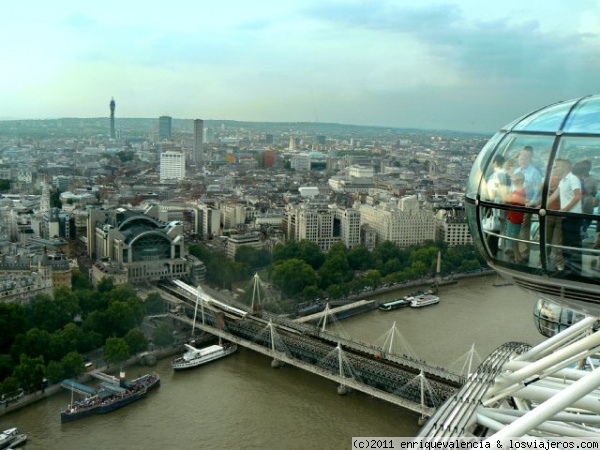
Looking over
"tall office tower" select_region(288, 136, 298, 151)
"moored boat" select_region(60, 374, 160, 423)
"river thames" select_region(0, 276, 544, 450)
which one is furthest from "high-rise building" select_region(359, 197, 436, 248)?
"tall office tower" select_region(288, 136, 298, 151)

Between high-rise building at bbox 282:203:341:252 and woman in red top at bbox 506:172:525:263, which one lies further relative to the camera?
high-rise building at bbox 282:203:341:252

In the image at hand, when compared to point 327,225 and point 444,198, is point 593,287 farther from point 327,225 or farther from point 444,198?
point 444,198

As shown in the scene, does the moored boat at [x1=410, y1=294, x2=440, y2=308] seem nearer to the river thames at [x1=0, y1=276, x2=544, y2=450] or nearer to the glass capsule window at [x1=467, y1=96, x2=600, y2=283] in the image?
the river thames at [x1=0, y1=276, x2=544, y2=450]

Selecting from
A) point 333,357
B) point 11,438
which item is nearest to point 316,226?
point 333,357

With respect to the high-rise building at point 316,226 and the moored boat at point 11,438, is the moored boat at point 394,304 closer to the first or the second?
the high-rise building at point 316,226

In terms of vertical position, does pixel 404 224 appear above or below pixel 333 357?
above

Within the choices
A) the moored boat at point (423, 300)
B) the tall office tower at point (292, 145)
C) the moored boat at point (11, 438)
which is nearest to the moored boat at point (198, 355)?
the moored boat at point (11, 438)

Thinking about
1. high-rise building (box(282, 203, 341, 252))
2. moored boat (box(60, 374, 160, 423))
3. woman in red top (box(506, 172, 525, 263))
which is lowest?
moored boat (box(60, 374, 160, 423))

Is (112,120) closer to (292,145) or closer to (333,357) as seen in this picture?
(292,145)
